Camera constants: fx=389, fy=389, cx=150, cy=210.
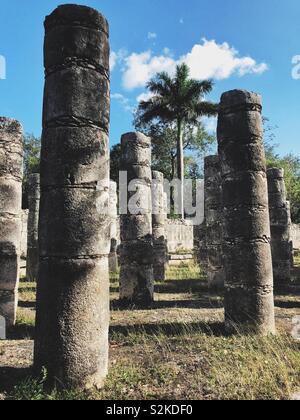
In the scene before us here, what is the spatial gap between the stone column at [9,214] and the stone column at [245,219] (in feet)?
14.4

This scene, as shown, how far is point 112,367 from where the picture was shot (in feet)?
17.9

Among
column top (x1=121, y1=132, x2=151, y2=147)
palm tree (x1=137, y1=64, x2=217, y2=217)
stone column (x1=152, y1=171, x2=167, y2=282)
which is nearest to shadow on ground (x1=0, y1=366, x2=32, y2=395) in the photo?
column top (x1=121, y1=132, x2=151, y2=147)

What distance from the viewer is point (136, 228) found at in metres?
11.0

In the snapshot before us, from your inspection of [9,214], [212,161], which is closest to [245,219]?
[9,214]

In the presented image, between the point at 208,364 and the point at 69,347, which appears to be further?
the point at 208,364

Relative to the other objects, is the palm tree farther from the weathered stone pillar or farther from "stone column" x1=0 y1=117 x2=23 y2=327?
"stone column" x1=0 y1=117 x2=23 y2=327

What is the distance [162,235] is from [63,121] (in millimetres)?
11879

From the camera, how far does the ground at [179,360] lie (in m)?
4.65

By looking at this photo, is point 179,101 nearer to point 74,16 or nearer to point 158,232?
point 158,232

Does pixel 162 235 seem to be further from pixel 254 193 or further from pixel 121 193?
pixel 254 193

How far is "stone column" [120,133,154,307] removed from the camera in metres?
10.7

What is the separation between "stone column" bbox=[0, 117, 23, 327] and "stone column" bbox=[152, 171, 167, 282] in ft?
24.1

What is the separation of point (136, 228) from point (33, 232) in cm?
618

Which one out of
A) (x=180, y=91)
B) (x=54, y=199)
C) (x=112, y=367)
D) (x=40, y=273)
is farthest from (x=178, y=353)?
(x=180, y=91)
